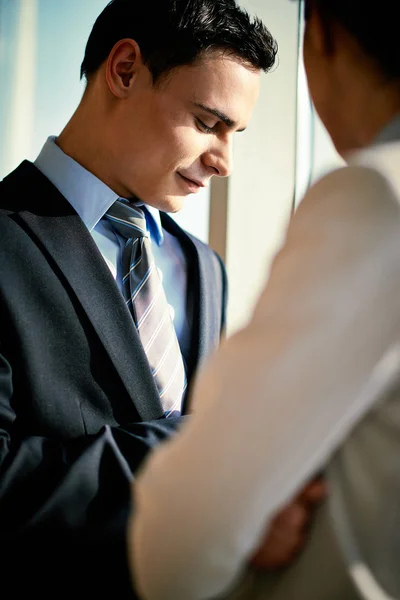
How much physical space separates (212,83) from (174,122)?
0.11m

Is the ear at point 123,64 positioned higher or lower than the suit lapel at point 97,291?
higher

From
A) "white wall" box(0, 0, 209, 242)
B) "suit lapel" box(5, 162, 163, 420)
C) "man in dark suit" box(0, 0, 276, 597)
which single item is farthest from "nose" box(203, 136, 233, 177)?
"white wall" box(0, 0, 209, 242)

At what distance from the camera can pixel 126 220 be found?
129 cm

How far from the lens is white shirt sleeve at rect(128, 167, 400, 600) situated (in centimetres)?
50

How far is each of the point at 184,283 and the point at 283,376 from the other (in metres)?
0.98

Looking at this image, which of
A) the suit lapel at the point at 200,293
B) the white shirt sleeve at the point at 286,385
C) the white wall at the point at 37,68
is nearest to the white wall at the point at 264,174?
the suit lapel at the point at 200,293

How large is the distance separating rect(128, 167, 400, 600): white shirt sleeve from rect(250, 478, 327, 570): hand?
9cm

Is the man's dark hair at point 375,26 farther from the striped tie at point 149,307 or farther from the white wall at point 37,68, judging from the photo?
the white wall at point 37,68

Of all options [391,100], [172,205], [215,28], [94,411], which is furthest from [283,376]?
[215,28]

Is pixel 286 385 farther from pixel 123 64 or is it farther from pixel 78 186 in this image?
pixel 123 64

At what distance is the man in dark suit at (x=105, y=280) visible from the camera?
2.94 feet

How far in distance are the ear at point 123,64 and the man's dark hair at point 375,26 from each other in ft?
2.42

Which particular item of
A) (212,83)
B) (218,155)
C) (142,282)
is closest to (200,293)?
(142,282)

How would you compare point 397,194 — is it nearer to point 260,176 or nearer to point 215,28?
point 215,28
